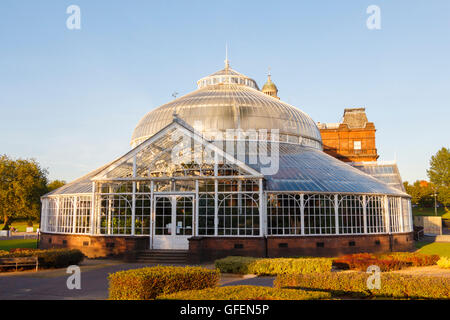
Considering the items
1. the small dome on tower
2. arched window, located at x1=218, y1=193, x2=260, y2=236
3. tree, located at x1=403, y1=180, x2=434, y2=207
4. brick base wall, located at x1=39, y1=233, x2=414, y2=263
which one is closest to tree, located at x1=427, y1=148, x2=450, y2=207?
tree, located at x1=403, y1=180, x2=434, y2=207

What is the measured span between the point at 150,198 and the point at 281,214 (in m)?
8.64

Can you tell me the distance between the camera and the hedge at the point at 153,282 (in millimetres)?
11305

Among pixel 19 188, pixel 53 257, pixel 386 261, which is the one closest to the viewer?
pixel 386 261

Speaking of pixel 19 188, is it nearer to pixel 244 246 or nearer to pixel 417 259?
pixel 244 246

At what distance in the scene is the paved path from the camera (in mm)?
13745

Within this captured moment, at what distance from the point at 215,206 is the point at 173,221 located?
3.05 metres

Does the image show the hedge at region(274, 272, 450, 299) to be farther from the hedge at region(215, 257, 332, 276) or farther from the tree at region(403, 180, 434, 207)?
the tree at region(403, 180, 434, 207)

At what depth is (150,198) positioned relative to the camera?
25203 mm

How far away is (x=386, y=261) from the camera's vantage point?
19812 millimetres

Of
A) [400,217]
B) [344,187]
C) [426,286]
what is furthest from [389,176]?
[426,286]

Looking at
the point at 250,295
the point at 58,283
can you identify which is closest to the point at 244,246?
the point at 58,283

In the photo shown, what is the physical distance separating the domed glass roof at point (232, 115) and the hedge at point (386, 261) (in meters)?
16.4

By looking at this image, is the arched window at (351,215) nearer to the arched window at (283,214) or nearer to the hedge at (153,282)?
the arched window at (283,214)

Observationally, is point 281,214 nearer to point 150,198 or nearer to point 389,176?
point 150,198
